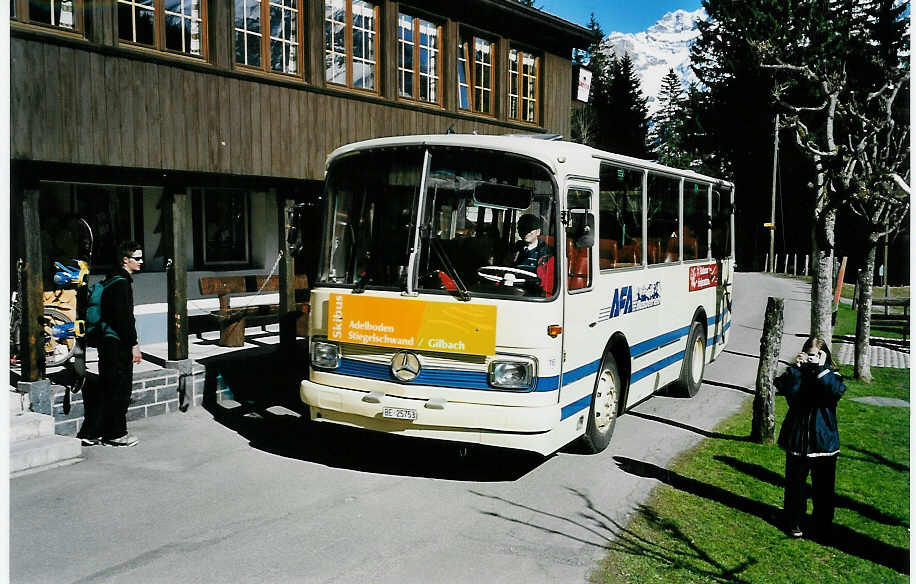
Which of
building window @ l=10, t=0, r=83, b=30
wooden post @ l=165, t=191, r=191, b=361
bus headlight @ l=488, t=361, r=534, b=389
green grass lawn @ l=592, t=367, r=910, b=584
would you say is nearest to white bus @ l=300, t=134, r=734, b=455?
bus headlight @ l=488, t=361, r=534, b=389

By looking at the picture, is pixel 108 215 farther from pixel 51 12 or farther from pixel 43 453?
pixel 43 453

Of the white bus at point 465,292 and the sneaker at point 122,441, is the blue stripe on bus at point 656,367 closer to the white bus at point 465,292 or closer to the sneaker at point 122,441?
the white bus at point 465,292

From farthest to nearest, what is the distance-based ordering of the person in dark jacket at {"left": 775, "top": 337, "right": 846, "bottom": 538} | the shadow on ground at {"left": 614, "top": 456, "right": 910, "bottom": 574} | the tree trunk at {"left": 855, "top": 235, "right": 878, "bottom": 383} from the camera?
the tree trunk at {"left": 855, "top": 235, "right": 878, "bottom": 383}, the person in dark jacket at {"left": 775, "top": 337, "right": 846, "bottom": 538}, the shadow on ground at {"left": 614, "top": 456, "right": 910, "bottom": 574}

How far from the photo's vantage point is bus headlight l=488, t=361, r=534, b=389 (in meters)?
7.16

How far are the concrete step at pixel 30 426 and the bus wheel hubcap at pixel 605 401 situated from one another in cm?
543

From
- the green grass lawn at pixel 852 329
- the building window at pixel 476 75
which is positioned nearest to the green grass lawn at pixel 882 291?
the green grass lawn at pixel 852 329

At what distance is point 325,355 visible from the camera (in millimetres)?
7863

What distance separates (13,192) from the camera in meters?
9.02

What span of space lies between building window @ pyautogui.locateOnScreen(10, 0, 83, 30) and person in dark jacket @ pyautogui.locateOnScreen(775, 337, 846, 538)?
8628mm

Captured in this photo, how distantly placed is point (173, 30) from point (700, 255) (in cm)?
782

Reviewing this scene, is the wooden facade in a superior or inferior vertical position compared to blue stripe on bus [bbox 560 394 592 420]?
superior

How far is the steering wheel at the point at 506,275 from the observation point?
729cm

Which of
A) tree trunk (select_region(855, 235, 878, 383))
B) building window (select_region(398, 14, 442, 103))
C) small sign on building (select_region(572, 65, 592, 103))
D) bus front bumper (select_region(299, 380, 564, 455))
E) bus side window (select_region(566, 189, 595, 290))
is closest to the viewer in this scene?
bus front bumper (select_region(299, 380, 564, 455))

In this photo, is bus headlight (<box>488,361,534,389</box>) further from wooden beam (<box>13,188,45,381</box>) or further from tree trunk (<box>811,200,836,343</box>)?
tree trunk (<box>811,200,836,343</box>)
